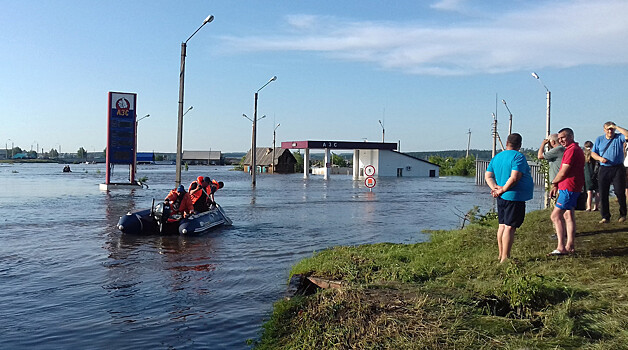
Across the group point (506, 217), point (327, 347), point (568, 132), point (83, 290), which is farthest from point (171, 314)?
point (568, 132)

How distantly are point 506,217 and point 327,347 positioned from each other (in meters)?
3.48

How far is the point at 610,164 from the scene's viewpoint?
1007cm

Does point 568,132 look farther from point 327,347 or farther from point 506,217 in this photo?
point 327,347

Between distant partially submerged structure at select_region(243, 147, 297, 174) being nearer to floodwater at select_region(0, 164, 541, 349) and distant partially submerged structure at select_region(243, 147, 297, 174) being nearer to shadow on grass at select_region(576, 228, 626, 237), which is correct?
floodwater at select_region(0, 164, 541, 349)

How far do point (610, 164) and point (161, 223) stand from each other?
10.7 metres

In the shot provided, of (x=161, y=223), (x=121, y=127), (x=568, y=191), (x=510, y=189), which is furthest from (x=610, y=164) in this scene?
(x=121, y=127)

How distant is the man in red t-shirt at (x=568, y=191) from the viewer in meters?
7.82

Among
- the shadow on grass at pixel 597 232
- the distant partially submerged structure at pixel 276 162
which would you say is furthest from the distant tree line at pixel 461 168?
the shadow on grass at pixel 597 232

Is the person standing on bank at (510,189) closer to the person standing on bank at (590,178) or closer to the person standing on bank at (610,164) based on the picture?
the person standing on bank at (610,164)

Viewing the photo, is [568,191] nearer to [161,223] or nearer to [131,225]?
[161,223]

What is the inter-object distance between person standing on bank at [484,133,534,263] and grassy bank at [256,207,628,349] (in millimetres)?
396

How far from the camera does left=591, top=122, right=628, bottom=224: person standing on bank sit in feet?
32.7

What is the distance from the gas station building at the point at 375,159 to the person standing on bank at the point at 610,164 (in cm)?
5082

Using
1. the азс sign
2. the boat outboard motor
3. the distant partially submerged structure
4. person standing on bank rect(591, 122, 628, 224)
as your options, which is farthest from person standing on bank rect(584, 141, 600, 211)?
the distant partially submerged structure
